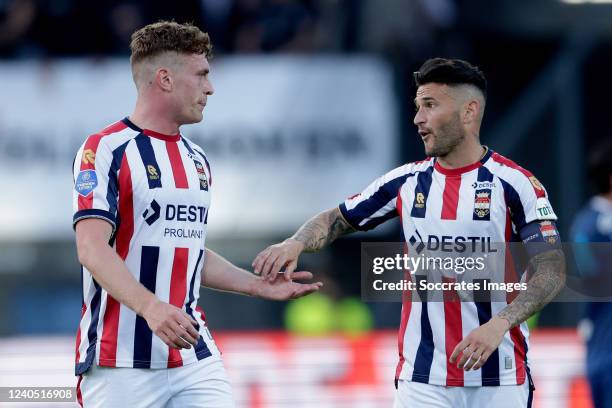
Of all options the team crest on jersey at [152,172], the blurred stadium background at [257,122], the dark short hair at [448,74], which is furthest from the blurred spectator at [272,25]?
the team crest on jersey at [152,172]

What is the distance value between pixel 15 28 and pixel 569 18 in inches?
232

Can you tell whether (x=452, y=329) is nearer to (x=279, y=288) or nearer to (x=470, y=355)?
(x=470, y=355)

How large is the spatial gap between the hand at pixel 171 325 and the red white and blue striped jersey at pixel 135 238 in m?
0.40

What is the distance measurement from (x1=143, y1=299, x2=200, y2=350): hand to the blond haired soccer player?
138mm

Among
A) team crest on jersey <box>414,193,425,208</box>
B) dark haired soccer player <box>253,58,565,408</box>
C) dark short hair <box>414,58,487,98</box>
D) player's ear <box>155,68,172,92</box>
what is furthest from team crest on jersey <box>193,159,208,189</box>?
dark short hair <box>414,58,487,98</box>

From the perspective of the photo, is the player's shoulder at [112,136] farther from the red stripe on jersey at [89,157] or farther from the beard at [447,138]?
the beard at [447,138]

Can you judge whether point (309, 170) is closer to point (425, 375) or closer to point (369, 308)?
point (369, 308)

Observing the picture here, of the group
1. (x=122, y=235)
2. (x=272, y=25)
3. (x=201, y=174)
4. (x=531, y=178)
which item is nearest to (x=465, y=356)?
(x=531, y=178)

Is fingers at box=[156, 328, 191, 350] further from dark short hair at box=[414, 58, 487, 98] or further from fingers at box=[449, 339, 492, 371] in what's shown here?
dark short hair at box=[414, 58, 487, 98]

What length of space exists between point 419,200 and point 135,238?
1385mm

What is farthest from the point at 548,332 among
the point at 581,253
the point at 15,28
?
the point at 15,28

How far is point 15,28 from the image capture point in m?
12.8

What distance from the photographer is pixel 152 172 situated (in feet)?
16.6

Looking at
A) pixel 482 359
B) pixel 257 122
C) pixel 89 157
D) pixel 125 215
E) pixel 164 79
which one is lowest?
pixel 482 359
